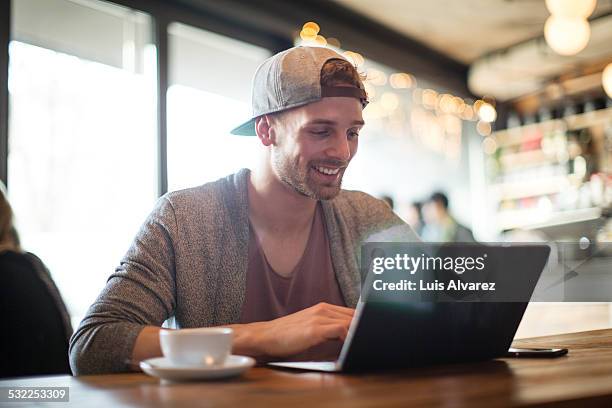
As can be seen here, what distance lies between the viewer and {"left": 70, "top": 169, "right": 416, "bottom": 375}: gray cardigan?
4.04ft

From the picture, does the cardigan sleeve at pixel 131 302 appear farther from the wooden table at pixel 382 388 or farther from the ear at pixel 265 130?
the ear at pixel 265 130

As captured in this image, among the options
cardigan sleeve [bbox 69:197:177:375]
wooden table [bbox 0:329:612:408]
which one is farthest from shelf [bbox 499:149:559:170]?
wooden table [bbox 0:329:612:408]

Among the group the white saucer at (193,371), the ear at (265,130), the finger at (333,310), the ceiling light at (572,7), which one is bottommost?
the white saucer at (193,371)

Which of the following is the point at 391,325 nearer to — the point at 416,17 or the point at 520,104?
the point at 416,17

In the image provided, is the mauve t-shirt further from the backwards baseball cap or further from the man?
the backwards baseball cap

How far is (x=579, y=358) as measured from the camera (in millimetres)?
1102

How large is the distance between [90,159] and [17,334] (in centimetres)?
219

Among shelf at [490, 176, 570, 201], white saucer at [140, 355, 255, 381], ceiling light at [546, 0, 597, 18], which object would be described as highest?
ceiling light at [546, 0, 597, 18]

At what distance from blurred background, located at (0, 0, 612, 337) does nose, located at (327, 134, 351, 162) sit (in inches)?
10.3

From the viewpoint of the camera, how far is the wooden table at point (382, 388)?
2.31 ft

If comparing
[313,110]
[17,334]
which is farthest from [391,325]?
[17,334]

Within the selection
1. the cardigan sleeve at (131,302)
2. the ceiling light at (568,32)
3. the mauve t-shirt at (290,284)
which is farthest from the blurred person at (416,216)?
the cardigan sleeve at (131,302)

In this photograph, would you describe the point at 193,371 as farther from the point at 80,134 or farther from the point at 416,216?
the point at 416,216

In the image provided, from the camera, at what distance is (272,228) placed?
1.70 m
